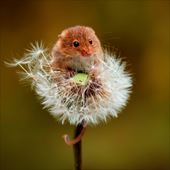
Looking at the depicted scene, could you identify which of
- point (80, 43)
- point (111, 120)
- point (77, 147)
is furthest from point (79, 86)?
point (111, 120)

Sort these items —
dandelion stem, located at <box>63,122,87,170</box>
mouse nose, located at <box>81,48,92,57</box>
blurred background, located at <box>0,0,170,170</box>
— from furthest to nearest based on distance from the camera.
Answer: blurred background, located at <box>0,0,170,170</box>, mouse nose, located at <box>81,48,92,57</box>, dandelion stem, located at <box>63,122,87,170</box>

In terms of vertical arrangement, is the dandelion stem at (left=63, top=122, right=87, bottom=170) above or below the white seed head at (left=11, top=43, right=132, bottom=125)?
below

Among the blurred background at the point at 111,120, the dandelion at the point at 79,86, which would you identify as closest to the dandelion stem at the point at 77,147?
the dandelion at the point at 79,86

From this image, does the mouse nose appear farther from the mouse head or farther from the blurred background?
the blurred background

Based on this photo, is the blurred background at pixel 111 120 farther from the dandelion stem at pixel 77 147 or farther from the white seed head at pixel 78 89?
the dandelion stem at pixel 77 147

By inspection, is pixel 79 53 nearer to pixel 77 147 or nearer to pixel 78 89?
pixel 78 89

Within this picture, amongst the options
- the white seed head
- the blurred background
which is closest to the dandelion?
the white seed head

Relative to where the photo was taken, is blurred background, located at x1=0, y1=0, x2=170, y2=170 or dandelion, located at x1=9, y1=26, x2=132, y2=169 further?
blurred background, located at x1=0, y1=0, x2=170, y2=170
